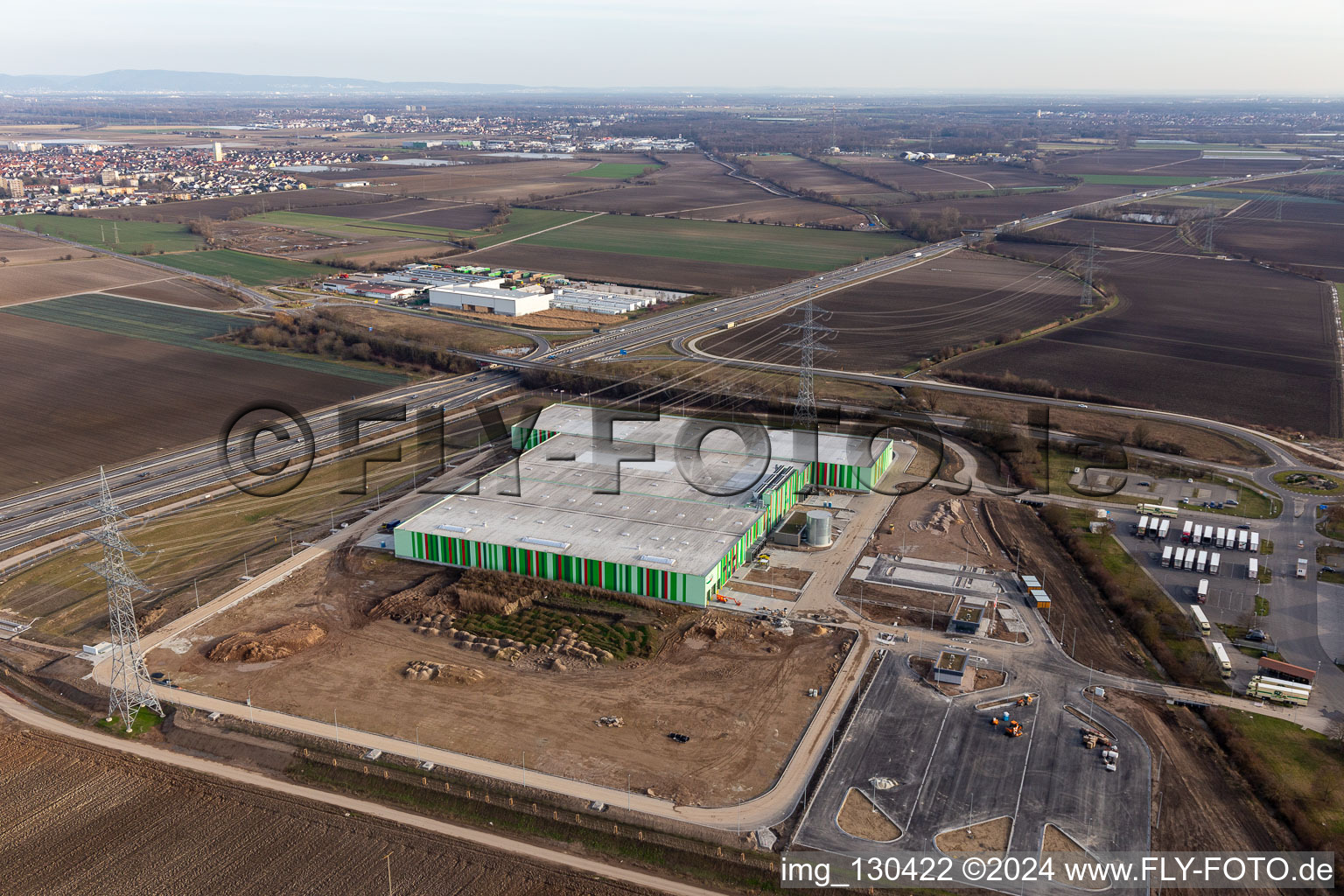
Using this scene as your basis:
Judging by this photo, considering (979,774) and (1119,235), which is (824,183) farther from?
(979,774)

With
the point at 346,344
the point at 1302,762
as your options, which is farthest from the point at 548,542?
the point at 346,344

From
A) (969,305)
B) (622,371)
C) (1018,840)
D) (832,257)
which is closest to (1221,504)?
(1018,840)

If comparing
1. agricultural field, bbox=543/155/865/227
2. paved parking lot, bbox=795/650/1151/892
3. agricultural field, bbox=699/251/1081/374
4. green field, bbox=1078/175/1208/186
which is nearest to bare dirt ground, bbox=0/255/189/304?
agricultural field, bbox=699/251/1081/374

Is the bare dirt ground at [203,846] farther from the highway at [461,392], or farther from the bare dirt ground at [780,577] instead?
the highway at [461,392]

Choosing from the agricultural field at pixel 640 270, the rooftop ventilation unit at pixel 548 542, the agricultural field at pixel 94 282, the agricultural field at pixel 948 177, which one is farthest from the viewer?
the agricultural field at pixel 948 177

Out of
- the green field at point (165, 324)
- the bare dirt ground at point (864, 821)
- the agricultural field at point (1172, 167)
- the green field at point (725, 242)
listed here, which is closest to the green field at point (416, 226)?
the green field at point (725, 242)
